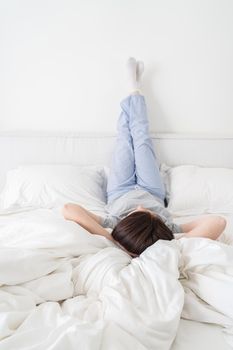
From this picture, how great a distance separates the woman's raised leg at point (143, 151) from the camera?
5.54ft

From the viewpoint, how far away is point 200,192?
1.68m

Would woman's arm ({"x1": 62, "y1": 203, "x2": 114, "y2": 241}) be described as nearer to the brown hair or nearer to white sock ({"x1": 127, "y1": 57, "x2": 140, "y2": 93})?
the brown hair

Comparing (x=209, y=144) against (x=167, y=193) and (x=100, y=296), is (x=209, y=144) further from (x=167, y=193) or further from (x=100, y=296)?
(x=100, y=296)

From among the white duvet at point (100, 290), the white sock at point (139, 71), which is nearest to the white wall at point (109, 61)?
the white sock at point (139, 71)

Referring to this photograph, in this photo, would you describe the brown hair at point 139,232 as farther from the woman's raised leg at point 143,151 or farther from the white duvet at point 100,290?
the woman's raised leg at point 143,151

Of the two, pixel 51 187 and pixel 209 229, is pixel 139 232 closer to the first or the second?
pixel 209 229

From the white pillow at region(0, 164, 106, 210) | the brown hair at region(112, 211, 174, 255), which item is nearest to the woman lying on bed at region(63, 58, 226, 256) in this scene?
the brown hair at region(112, 211, 174, 255)

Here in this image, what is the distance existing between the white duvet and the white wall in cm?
112

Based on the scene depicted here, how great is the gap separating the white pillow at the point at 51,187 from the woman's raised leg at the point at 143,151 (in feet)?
0.84

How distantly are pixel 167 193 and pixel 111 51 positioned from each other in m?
0.95

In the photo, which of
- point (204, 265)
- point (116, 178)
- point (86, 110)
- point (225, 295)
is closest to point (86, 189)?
point (116, 178)

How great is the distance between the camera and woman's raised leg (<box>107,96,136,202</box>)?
1.71 meters

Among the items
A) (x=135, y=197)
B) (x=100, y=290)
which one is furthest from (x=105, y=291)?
(x=135, y=197)

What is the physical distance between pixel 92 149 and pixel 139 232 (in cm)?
92
